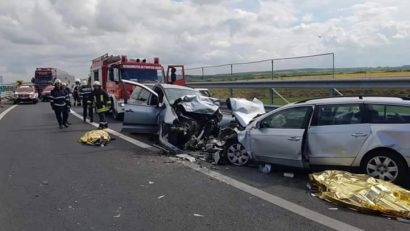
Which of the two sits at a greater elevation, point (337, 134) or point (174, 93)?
point (174, 93)

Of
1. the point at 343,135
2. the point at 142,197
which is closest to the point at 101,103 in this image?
the point at 142,197

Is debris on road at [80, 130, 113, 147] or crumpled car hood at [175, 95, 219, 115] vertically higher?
crumpled car hood at [175, 95, 219, 115]

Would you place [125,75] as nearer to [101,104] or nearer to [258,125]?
[101,104]

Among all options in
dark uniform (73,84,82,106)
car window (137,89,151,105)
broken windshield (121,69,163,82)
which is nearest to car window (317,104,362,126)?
car window (137,89,151,105)

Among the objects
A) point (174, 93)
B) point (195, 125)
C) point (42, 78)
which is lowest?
point (195, 125)

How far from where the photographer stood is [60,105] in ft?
54.2

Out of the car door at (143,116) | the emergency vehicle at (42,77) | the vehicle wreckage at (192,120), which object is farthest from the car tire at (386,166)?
the emergency vehicle at (42,77)

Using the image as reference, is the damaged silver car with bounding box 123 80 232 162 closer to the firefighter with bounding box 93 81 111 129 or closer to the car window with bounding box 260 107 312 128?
the car window with bounding box 260 107 312 128

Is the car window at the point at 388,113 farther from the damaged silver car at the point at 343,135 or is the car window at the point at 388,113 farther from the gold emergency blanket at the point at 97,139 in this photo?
the gold emergency blanket at the point at 97,139

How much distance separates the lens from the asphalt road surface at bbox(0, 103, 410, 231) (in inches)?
208

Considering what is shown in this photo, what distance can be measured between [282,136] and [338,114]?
1013mm

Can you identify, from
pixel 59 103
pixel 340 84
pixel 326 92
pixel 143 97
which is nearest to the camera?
pixel 340 84

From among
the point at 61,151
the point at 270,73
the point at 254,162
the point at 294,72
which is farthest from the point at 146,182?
the point at 270,73

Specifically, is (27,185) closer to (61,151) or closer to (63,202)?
(63,202)
